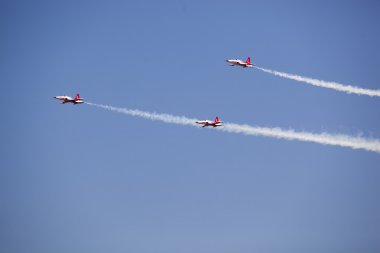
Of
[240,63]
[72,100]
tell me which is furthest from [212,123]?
[72,100]

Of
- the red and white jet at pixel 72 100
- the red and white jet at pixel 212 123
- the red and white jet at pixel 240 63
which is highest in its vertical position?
the red and white jet at pixel 240 63

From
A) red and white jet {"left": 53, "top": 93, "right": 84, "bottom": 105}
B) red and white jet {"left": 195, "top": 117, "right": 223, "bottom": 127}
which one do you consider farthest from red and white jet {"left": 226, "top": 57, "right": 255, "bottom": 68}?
red and white jet {"left": 53, "top": 93, "right": 84, "bottom": 105}

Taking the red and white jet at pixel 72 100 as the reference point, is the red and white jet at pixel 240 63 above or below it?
above

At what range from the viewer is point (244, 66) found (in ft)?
376

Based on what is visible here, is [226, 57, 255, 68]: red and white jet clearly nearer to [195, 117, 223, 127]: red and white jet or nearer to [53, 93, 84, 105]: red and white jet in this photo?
[195, 117, 223, 127]: red and white jet

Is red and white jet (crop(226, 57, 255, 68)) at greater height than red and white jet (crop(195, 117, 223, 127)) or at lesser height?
greater

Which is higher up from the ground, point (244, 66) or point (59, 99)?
A: point (244, 66)

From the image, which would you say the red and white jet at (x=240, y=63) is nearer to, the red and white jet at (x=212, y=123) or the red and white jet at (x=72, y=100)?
the red and white jet at (x=212, y=123)

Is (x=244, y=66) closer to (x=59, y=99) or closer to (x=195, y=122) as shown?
(x=195, y=122)

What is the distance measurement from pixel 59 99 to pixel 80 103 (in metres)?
4.74

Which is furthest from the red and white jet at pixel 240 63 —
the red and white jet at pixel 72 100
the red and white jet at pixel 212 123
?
the red and white jet at pixel 72 100

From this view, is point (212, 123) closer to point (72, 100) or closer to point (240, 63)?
point (240, 63)

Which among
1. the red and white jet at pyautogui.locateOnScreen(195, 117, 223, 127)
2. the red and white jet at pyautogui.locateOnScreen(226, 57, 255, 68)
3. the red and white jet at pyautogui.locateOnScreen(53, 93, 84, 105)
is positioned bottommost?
the red and white jet at pyautogui.locateOnScreen(195, 117, 223, 127)

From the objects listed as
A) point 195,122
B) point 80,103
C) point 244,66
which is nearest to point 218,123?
point 195,122
